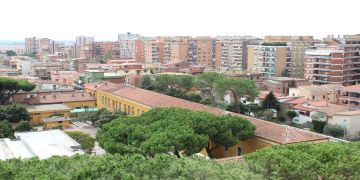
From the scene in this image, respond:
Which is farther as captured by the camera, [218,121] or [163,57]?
[163,57]

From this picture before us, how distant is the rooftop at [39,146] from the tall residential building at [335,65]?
114 ft

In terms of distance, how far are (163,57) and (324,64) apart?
33364 mm

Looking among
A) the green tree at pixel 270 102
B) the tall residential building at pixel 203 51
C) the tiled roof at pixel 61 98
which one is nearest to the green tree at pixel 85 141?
the tiled roof at pixel 61 98

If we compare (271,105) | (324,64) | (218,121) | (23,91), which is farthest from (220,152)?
(324,64)

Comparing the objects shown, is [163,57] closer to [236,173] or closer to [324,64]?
[324,64]

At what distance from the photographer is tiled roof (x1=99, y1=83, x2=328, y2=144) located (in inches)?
741

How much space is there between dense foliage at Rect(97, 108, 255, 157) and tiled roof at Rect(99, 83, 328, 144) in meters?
1.03

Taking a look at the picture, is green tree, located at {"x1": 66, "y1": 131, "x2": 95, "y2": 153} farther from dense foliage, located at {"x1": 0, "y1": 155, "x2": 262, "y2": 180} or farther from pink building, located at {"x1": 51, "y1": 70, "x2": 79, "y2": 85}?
pink building, located at {"x1": 51, "y1": 70, "x2": 79, "y2": 85}

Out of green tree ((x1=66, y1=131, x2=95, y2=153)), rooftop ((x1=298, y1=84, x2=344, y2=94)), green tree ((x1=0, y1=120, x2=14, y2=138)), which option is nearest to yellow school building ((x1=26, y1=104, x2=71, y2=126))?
green tree ((x1=0, y1=120, x2=14, y2=138))

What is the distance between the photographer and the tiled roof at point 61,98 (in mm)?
35938

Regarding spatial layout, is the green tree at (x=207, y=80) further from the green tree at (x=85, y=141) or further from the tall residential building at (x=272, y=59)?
the green tree at (x=85, y=141)

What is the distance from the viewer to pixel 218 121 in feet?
60.0

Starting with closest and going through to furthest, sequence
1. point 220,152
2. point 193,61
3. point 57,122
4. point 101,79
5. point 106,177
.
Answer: point 106,177
point 220,152
point 57,122
point 101,79
point 193,61

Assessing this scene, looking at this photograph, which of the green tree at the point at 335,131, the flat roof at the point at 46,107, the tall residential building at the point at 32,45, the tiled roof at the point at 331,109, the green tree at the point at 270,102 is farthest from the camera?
the tall residential building at the point at 32,45
